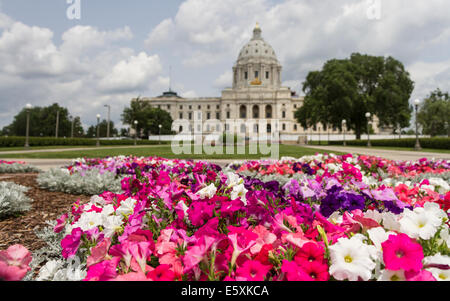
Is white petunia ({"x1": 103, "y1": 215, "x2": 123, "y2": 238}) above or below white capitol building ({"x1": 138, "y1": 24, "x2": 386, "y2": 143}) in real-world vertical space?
below

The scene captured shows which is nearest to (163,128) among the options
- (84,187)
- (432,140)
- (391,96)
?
(391,96)

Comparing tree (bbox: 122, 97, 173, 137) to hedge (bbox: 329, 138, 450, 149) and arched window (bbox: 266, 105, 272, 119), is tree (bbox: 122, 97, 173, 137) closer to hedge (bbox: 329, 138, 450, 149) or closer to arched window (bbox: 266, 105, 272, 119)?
arched window (bbox: 266, 105, 272, 119)

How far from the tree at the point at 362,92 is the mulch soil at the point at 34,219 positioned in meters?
35.2

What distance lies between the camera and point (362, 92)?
128 feet

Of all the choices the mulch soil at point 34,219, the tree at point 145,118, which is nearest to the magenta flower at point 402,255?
the mulch soil at point 34,219

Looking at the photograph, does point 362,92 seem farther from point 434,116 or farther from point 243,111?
point 243,111

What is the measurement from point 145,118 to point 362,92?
1672 inches

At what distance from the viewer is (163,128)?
243 ft

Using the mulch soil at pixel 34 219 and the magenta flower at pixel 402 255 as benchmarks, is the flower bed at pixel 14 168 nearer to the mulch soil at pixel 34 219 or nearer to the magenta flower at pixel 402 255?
the mulch soil at pixel 34 219

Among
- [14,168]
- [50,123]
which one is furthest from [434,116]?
[50,123]

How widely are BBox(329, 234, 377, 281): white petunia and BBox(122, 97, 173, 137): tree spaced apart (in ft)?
196

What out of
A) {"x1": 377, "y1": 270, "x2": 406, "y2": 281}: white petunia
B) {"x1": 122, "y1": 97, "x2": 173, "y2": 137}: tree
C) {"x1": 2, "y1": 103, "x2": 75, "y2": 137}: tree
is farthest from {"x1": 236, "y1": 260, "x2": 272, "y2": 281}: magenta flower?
{"x1": 2, "y1": 103, "x2": 75, "y2": 137}: tree

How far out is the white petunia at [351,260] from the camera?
1.04 m

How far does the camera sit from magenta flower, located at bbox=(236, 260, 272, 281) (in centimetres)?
110
